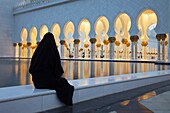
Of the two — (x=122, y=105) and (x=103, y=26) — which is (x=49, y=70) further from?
(x=103, y=26)

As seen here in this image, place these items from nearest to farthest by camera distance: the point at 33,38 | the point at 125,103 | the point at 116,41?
the point at 125,103, the point at 116,41, the point at 33,38

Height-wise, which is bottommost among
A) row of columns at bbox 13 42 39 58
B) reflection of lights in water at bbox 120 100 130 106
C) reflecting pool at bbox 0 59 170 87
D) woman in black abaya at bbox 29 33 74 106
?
reflection of lights in water at bbox 120 100 130 106

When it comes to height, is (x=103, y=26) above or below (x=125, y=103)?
above

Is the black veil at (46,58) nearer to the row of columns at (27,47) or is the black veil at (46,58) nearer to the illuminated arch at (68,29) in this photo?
the illuminated arch at (68,29)

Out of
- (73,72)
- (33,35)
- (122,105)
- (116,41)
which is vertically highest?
(33,35)

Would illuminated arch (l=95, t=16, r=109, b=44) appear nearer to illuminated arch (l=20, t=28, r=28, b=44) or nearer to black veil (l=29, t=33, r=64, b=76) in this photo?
illuminated arch (l=20, t=28, r=28, b=44)

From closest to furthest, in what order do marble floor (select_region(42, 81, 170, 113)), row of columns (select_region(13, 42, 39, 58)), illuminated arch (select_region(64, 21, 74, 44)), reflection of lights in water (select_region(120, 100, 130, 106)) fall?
1. marble floor (select_region(42, 81, 170, 113))
2. reflection of lights in water (select_region(120, 100, 130, 106))
3. illuminated arch (select_region(64, 21, 74, 44))
4. row of columns (select_region(13, 42, 39, 58))

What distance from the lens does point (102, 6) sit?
1838 centimetres

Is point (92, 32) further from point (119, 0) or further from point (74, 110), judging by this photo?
point (74, 110)

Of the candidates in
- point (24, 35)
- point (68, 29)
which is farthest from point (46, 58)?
point (24, 35)

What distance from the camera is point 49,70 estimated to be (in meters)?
2.99

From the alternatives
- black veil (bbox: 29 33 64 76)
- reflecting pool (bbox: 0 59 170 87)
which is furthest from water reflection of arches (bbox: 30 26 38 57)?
black veil (bbox: 29 33 64 76)

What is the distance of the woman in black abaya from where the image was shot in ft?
9.68

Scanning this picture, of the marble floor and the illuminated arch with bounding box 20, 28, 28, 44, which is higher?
the illuminated arch with bounding box 20, 28, 28, 44
